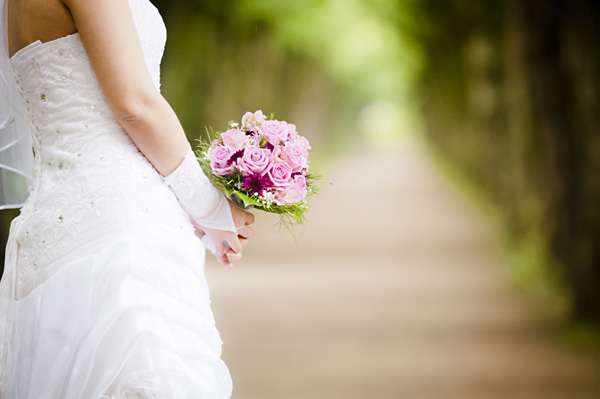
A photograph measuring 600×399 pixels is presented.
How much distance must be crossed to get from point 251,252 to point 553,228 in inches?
215

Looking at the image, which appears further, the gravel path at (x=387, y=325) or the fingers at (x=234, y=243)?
the gravel path at (x=387, y=325)

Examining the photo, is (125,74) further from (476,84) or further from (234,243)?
(476,84)

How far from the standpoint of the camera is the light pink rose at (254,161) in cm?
282

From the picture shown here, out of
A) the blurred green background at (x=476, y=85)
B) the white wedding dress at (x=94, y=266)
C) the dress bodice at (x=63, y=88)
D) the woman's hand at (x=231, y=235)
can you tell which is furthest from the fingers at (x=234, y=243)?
the blurred green background at (x=476, y=85)

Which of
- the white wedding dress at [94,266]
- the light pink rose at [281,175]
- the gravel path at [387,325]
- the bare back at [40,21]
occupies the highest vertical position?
the bare back at [40,21]

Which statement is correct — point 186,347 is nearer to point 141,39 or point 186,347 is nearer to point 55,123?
point 55,123

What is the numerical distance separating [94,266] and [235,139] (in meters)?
0.69

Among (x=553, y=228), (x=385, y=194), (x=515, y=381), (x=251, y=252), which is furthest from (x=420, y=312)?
(x=385, y=194)

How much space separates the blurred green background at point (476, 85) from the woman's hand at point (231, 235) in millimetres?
2961

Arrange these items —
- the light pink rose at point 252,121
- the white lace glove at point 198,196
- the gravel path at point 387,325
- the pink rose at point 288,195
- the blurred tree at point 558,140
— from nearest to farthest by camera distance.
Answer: the white lace glove at point 198,196 < the pink rose at point 288,195 < the light pink rose at point 252,121 < the gravel path at point 387,325 < the blurred tree at point 558,140

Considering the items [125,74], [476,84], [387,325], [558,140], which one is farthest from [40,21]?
[476,84]

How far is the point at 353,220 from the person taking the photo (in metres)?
16.8

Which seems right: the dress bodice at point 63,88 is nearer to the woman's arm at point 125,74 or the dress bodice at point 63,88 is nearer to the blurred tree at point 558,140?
the woman's arm at point 125,74

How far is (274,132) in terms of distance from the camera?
2.92m
